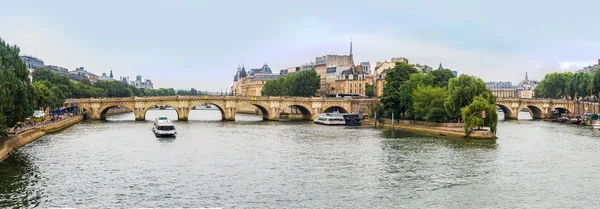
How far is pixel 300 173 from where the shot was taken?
4531 centimetres

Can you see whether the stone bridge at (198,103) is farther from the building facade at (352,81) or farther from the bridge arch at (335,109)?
the building facade at (352,81)

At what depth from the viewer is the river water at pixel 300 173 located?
35875 millimetres

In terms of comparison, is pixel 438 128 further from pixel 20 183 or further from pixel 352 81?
pixel 352 81

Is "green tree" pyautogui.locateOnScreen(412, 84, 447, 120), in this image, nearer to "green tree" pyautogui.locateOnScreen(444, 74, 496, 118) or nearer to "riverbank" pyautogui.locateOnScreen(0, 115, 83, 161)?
"green tree" pyautogui.locateOnScreen(444, 74, 496, 118)

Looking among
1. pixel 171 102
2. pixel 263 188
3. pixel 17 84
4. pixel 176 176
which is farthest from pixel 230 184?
pixel 171 102

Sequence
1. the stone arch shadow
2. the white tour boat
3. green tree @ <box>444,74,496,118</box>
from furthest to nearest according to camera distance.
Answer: the stone arch shadow → the white tour boat → green tree @ <box>444,74,496,118</box>

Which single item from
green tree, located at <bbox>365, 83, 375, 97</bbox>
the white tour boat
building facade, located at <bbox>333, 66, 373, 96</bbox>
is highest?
building facade, located at <bbox>333, 66, 373, 96</bbox>

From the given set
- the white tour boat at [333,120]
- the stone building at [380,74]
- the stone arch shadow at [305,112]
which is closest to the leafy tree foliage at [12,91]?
the white tour boat at [333,120]

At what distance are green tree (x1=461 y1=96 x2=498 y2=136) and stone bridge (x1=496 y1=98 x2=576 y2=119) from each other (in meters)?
58.2

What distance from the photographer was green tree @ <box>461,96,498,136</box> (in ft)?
239

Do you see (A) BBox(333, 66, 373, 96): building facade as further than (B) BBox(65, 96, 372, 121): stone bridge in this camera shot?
Yes

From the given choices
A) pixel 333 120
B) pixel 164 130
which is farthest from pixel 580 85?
pixel 164 130

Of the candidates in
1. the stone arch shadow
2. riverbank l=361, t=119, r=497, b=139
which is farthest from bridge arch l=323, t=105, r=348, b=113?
Result: riverbank l=361, t=119, r=497, b=139

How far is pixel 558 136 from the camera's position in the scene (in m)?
79.7
